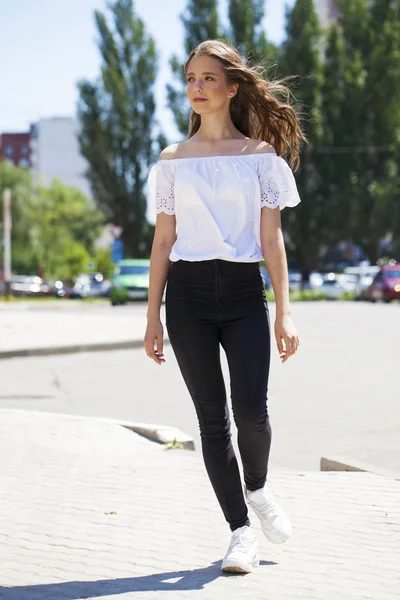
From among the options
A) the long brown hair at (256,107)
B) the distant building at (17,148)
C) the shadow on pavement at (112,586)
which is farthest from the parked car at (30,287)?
the distant building at (17,148)

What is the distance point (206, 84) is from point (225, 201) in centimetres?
47

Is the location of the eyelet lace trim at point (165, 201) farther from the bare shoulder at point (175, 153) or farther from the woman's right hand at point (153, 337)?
the woman's right hand at point (153, 337)

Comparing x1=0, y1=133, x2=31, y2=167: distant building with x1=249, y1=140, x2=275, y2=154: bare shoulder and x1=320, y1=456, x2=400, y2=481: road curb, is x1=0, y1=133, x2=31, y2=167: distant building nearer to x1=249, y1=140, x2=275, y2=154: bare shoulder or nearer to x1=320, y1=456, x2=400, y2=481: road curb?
x1=320, y1=456, x2=400, y2=481: road curb

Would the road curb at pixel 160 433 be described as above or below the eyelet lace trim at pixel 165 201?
below

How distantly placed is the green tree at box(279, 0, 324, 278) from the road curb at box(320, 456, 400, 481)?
5438cm

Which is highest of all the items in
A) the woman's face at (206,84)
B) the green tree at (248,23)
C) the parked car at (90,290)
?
the green tree at (248,23)

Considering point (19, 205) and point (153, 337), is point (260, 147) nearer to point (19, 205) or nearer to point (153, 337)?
point (153, 337)

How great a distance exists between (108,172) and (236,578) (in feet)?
198

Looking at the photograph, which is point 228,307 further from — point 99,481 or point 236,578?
point 99,481

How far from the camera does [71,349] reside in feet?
60.5

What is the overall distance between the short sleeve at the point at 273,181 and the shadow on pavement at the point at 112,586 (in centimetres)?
139

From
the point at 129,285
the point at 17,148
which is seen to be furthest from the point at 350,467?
the point at 17,148

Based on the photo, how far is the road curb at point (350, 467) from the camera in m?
6.43

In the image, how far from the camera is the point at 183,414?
10.4 m
